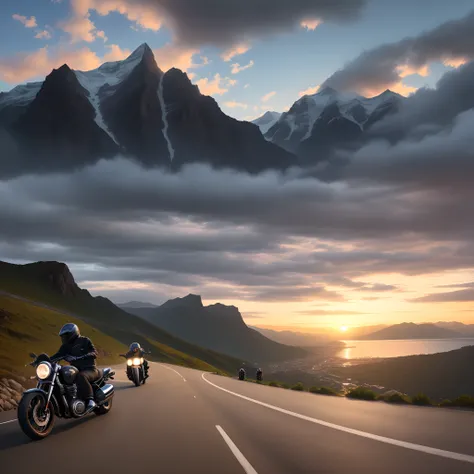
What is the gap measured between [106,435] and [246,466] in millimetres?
4170

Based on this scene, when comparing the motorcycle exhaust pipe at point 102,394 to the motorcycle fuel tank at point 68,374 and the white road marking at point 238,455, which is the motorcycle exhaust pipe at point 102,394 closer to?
the motorcycle fuel tank at point 68,374

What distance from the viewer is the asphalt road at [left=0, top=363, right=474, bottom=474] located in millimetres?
7430

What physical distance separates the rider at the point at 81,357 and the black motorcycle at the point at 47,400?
0.96 ft

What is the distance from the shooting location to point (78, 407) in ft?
36.0

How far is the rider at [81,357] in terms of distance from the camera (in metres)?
11.5

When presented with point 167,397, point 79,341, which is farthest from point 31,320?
point 79,341

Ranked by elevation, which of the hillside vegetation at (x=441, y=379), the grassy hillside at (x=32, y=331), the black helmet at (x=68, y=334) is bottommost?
the hillside vegetation at (x=441, y=379)

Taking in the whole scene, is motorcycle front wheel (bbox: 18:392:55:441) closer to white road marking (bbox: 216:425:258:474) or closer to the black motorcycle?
the black motorcycle

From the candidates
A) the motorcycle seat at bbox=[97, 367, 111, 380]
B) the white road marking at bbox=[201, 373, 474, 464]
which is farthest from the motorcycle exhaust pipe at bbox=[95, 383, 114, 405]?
the white road marking at bbox=[201, 373, 474, 464]

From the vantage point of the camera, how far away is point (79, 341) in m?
11.9

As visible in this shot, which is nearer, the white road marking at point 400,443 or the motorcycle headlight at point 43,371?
the white road marking at point 400,443

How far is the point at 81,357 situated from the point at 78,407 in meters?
1.12

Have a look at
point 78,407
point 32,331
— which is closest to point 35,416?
point 78,407

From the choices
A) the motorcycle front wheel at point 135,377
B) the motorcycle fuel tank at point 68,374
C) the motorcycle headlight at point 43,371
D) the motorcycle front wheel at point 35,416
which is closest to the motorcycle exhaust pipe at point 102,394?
the motorcycle fuel tank at point 68,374
